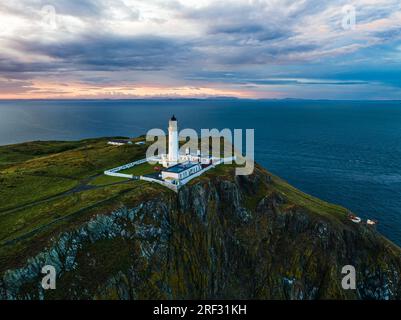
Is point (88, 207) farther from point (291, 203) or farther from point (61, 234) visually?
point (291, 203)

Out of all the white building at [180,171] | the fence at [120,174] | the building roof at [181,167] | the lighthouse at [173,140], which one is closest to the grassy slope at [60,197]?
the fence at [120,174]

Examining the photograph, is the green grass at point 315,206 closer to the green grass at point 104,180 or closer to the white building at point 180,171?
the white building at point 180,171

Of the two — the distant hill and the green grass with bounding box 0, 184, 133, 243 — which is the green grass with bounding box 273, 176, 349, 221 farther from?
the green grass with bounding box 0, 184, 133, 243

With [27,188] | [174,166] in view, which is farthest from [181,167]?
[27,188]

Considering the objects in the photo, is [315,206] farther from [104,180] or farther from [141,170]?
[104,180]

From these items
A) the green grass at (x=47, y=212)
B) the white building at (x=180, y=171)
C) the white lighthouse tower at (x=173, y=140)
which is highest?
the white lighthouse tower at (x=173, y=140)

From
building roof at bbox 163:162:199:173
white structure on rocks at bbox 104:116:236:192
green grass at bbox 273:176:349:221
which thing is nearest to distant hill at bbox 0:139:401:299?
green grass at bbox 273:176:349:221
